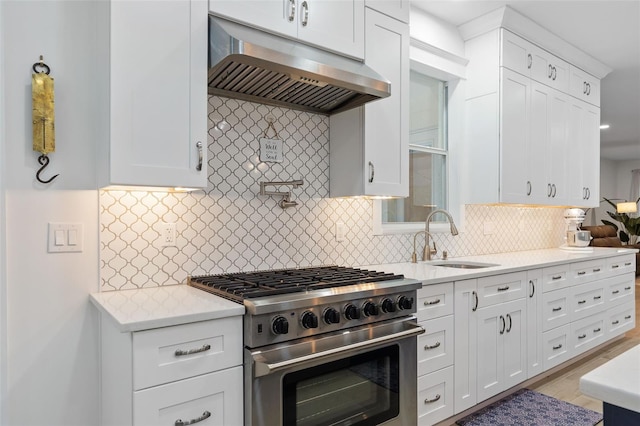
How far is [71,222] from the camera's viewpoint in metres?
1.84

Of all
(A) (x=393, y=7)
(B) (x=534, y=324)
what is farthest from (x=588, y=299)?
(A) (x=393, y=7)

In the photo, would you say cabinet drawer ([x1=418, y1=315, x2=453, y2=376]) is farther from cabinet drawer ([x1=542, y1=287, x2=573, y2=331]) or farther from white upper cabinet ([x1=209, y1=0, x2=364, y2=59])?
white upper cabinet ([x1=209, y1=0, x2=364, y2=59])

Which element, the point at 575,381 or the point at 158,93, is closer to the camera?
the point at 158,93

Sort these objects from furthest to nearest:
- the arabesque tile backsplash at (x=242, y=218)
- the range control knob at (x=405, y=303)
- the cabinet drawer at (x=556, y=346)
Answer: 1. the cabinet drawer at (x=556, y=346)
2. the range control knob at (x=405, y=303)
3. the arabesque tile backsplash at (x=242, y=218)

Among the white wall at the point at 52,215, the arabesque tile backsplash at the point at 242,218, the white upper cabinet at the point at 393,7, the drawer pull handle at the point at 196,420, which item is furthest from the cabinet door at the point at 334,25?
the drawer pull handle at the point at 196,420

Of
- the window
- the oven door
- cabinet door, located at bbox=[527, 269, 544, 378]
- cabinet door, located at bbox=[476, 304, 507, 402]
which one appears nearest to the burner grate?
the oven door

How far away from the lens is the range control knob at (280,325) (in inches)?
64.9

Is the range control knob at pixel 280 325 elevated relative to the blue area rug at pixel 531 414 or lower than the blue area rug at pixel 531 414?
elevated

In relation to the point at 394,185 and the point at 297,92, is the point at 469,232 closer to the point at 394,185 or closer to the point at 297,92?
the point at 394,185

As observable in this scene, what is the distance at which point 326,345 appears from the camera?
69.4 inches

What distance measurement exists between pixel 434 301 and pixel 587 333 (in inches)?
85.2

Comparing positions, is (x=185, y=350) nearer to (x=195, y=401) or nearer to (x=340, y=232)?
(x=195, y=401)

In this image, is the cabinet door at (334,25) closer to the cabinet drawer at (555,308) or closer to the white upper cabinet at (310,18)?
the white upper cabinet at (310,18)

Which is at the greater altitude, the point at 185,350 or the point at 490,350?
the point at 185,350
